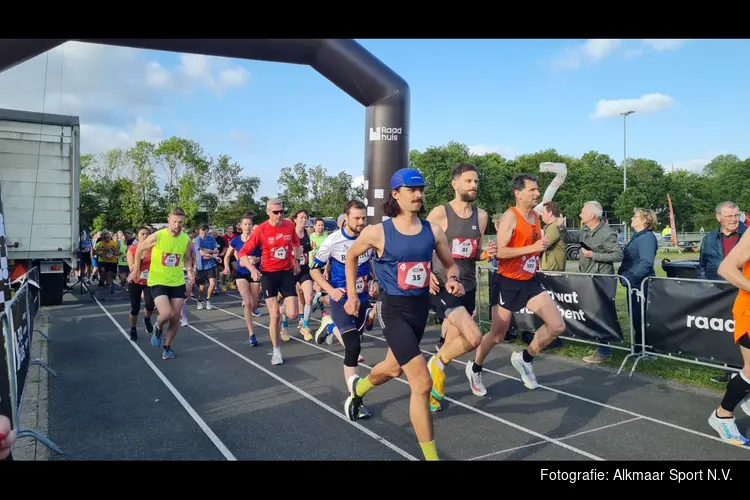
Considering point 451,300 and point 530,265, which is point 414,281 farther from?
point 530,265

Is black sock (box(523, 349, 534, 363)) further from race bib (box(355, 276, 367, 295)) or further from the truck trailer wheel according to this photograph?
the truck trailer wheel

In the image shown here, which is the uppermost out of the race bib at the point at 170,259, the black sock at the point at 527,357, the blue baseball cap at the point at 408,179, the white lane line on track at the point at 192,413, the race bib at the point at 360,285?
the blue baseball cap at the point at 408,179

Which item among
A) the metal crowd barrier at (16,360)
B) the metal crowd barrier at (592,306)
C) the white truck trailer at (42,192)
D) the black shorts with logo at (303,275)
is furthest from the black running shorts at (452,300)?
the white truck trailer at (42,192)

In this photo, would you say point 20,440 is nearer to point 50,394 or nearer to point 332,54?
point 50,394

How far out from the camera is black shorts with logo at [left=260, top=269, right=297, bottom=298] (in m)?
7.61

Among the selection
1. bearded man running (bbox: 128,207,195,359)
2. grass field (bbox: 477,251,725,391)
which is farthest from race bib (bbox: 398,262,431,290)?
bearded man running (bbox: 128,207,195,359)

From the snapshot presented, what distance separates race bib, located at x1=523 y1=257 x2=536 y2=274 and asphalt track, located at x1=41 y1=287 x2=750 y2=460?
4.40 ft

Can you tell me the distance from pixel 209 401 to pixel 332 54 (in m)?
7.90

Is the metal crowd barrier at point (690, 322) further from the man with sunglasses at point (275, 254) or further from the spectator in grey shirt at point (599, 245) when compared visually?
the man with sunglasses at point (275, 254)

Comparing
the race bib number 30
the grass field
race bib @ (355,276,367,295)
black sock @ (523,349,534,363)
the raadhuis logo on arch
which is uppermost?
the raadhuis logo on arch

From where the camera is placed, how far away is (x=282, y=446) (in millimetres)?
4234

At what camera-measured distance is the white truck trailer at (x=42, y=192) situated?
11984mm

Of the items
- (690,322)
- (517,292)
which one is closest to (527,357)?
(517,292)
